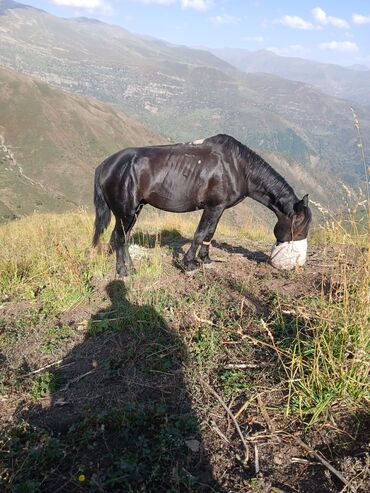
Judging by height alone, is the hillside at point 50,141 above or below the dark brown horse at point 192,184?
below

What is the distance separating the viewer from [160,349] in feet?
12.0

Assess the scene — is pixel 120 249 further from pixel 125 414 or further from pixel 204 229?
pixel 125 414

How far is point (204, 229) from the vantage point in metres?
5.72

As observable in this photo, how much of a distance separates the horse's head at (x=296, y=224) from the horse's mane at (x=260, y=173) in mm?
133

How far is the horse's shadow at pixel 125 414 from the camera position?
94.6 inches

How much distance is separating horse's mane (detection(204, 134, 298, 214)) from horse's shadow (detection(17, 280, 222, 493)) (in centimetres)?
275

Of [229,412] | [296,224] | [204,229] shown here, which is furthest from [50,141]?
[229,412]

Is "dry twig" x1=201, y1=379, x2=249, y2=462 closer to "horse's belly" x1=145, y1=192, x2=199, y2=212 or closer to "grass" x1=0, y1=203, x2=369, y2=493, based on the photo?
"grass" x1=0, y1=203, x2=369, y2=493

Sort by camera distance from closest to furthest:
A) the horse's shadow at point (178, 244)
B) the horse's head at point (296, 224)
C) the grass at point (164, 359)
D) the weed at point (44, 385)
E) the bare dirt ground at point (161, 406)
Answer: the bare dirt ground at point (161, 406) → the grass at point (164, 359) → the weed at point (44, 385) → the horse's head at point (296, 224) → the horse's shadow at point (178, 244)

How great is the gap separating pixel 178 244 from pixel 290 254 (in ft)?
8.52

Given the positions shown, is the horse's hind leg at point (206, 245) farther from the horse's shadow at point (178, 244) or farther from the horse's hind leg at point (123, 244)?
the horse's hind leg at point (123, 244)

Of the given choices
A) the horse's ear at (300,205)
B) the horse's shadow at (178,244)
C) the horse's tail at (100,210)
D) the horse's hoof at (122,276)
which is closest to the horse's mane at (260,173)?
the horse's ear at (300,205)

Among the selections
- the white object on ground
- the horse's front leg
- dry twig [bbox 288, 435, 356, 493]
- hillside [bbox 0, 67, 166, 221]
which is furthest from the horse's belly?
hillside [bbox 0, 67, 166, 221]

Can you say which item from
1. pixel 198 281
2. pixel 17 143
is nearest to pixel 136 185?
pixel 198 281
